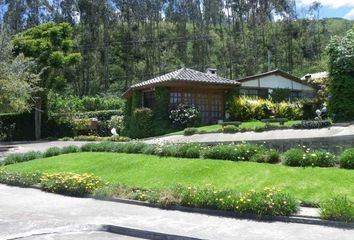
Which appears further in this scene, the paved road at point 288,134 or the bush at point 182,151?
the paved road at point 288,134

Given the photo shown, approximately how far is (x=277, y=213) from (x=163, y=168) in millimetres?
5358

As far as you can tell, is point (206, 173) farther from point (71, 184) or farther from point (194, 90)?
point (194, 90)

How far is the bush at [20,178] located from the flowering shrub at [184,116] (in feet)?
44.7

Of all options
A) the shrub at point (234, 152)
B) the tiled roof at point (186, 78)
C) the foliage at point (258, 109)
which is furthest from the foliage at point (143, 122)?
the shrub at point (234, 152)

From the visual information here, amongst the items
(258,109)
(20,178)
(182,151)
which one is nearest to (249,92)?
(258,109)

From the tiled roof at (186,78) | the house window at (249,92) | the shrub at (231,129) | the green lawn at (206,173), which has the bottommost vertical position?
the green lawn at (206,173)

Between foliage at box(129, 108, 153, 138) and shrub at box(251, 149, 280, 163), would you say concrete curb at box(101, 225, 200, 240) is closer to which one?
shrub at box(251, 149, 280, 163)

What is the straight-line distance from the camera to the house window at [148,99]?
100 feet

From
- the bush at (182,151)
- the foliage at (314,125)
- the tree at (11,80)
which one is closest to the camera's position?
the bush at (182,151)

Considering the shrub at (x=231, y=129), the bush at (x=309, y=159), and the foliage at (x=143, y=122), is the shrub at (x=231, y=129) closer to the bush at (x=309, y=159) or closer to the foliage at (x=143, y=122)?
the bush at (x=309, y=159)

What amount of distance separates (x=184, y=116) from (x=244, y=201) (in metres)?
19.3

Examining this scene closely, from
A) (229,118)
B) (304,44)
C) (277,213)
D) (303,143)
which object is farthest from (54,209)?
(304,44)

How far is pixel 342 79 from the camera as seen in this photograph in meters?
21.4

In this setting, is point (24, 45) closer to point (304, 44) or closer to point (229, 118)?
point (229, 118)
